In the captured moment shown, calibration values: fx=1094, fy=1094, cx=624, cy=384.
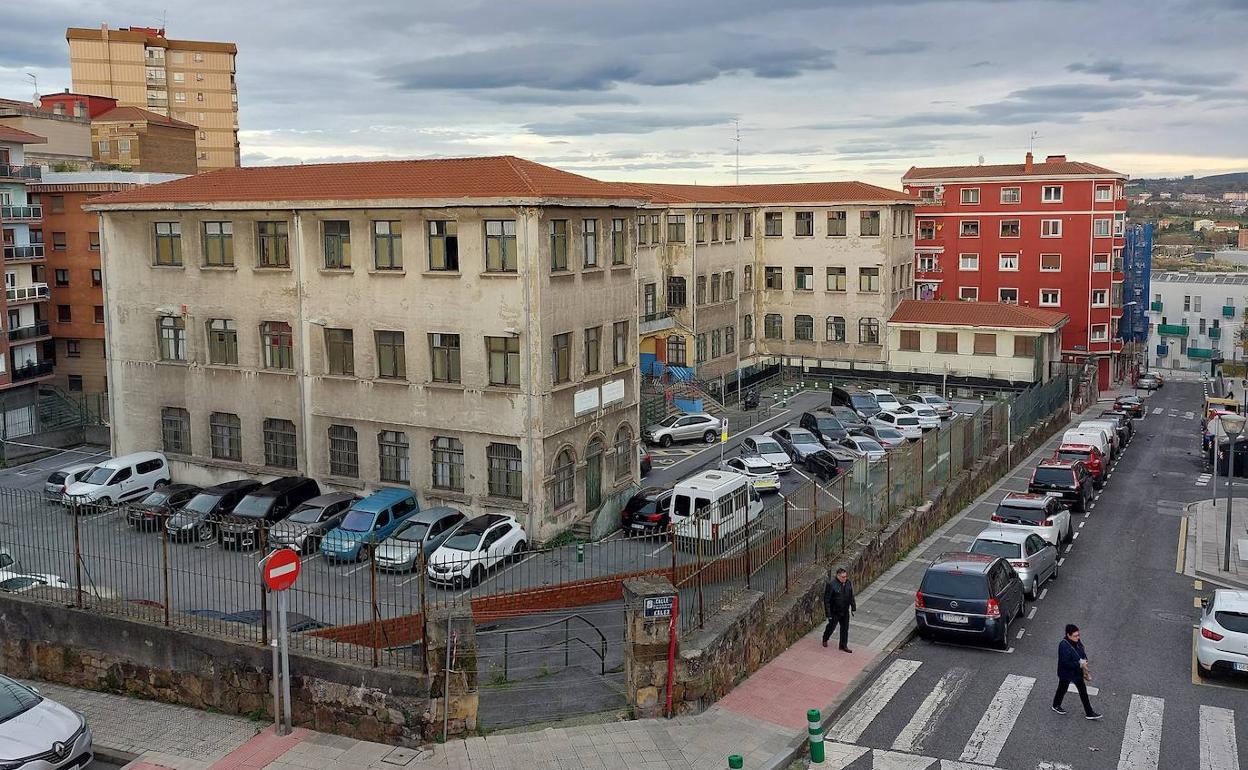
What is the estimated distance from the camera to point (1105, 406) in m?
69.6

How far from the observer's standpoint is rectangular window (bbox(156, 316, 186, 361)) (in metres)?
36.9

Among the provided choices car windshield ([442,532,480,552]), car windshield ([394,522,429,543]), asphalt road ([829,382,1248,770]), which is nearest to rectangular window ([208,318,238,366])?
car windshield ([394,522,429,543])

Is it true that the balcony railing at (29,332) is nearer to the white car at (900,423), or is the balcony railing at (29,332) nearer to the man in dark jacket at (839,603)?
the white car at (900,423)

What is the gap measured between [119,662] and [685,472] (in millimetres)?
24916

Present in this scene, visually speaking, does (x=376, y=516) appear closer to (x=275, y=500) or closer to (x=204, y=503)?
(x=275, y=500)

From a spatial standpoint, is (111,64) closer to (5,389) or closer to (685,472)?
(5,389)

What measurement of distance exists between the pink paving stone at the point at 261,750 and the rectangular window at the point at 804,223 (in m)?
53.3

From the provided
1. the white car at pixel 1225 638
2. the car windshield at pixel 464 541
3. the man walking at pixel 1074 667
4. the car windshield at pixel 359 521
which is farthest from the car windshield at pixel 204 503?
the white car at pixel 1225 638

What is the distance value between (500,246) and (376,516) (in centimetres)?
839

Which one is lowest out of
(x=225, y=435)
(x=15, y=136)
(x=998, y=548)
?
(x=998, y=548)

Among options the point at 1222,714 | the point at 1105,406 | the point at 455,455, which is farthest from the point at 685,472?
the point at 1105,406

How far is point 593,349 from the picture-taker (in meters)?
34.2

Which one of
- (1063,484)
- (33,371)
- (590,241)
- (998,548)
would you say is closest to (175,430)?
(590,241)

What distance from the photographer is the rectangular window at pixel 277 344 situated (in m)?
34.9
